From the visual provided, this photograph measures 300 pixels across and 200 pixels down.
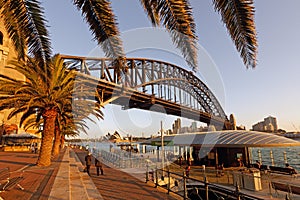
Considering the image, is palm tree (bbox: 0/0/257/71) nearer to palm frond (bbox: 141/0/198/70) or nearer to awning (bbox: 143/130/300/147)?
palm frond (bbox: 141/0/198/70)

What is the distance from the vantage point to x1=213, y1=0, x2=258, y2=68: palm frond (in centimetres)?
426

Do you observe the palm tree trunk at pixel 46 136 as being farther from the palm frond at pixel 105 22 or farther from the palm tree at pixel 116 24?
the palm frond at pixel 105 22

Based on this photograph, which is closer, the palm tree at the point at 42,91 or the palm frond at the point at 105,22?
the palm frond at the point at 105,22

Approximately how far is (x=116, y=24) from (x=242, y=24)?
9.33 ft

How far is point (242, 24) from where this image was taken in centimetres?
434

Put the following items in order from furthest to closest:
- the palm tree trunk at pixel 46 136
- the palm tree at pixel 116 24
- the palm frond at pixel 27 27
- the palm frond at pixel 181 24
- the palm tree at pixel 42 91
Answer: the palm tree trunk at pixel 46 136, the palm tree at pixel 42 91, the palm frond at pixel 27 27, the palm frond at pixel 181 24, the palm tree at pixel 116 24

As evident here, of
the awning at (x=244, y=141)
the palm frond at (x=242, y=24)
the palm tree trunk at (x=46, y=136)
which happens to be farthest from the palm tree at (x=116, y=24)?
the awning at (x=244, y=141)

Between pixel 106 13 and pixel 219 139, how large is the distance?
14.8 m

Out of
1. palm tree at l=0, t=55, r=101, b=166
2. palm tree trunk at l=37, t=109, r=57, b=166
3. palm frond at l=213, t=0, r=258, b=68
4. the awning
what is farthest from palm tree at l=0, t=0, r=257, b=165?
the awning

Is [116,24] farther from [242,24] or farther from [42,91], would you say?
[42,91]

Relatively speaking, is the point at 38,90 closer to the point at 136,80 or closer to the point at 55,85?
the point at 55,85

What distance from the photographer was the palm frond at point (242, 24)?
426 cm

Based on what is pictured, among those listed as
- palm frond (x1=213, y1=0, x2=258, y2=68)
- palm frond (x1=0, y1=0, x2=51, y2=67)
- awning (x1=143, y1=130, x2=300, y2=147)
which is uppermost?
palm frond (x1=0, y1=0, x2=51, y2=67)

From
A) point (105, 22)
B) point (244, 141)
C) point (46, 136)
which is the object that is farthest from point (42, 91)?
point (244, 141)
